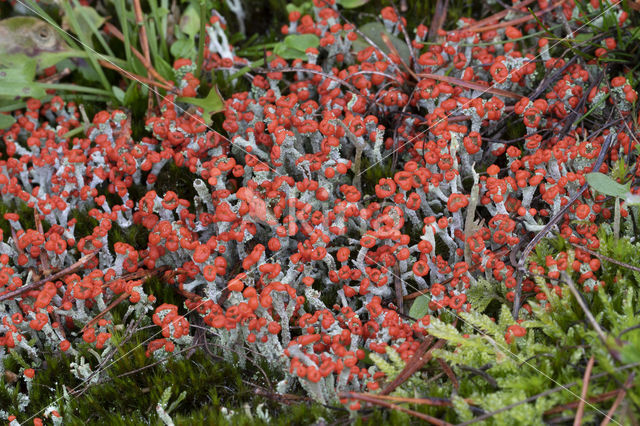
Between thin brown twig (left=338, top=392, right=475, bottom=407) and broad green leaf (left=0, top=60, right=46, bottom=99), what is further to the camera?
broad green leaf (left=0, top=60, right=46, bottom=99)

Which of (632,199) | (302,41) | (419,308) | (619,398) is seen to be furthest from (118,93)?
(619,398)

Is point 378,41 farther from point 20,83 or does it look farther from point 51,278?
point 51,278

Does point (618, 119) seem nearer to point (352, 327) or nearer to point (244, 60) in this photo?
point (352, 327)

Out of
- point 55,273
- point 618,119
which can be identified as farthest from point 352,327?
point 618,119

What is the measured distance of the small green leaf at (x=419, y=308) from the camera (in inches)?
117

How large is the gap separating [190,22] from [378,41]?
138cm

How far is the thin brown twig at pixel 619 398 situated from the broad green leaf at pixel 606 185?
964 mm

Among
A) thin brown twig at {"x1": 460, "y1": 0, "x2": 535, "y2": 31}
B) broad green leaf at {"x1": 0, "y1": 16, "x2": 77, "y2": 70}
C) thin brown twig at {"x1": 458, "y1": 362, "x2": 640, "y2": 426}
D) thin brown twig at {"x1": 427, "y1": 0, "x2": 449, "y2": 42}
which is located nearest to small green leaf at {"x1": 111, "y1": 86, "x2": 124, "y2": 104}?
broad green leaf at {"x1": 0, "y1": 16, "x2": 77, "y2": 70}

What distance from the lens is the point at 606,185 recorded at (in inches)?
115

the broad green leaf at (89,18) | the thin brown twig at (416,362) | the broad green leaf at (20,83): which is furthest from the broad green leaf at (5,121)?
the thin brown twig at (416,362)

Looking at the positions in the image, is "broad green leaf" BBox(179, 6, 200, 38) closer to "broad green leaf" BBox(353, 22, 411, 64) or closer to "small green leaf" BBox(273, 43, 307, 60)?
"small green leaf" BBox(273, 43, 307, 60)

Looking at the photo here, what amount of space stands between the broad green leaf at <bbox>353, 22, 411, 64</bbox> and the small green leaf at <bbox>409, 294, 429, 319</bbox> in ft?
6.18

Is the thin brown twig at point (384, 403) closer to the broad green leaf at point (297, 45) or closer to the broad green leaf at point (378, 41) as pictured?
the broad green leaf at point (297, 45)

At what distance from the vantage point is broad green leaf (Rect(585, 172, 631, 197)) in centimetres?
288
